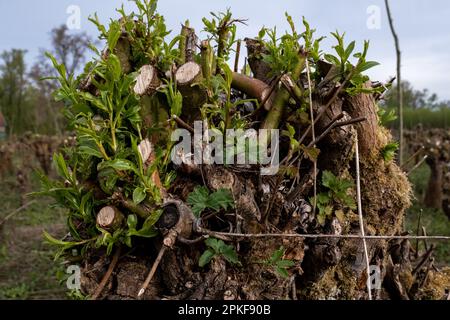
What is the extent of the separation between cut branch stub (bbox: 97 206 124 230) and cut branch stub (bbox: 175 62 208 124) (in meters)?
0.40

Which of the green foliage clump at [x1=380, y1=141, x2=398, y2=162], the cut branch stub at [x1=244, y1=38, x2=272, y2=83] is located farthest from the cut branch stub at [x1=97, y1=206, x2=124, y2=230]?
A: the green foliage clump at [x1=380, y1=141, x2=398, y2=162]

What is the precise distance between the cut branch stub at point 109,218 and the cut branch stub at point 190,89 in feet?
1.32

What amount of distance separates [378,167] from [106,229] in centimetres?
117

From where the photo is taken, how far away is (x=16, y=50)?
82.6 feet

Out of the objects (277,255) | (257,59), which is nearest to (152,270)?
(277,255)

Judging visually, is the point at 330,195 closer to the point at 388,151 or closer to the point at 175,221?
the point at 388,151

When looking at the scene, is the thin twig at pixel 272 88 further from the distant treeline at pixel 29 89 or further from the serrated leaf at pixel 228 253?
the distant treeline at pixel 29 89

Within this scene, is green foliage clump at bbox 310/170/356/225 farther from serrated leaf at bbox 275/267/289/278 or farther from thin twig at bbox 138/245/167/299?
thin twig at bbox 138/245/167/299

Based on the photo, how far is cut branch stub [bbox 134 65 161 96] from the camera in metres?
1.57

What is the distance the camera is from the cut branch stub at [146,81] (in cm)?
157

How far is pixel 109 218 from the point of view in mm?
1485
